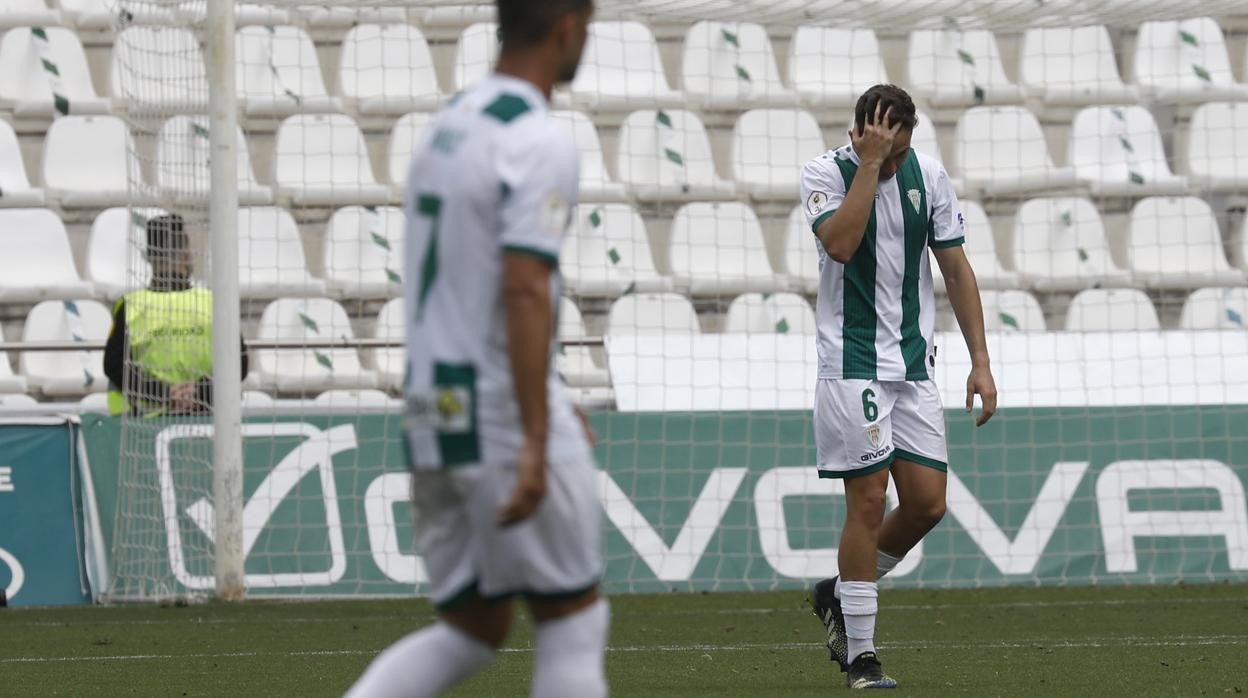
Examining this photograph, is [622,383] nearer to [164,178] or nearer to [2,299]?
[164,178]

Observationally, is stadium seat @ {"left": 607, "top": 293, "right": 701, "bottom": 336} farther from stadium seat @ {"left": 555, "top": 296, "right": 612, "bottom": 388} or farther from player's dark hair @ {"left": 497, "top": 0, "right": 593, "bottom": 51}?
player's dark hair @ {"left": 497, "top": 0, "right": 593, "bottom": 51}

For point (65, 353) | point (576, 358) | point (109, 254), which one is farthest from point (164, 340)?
point (576, 358)

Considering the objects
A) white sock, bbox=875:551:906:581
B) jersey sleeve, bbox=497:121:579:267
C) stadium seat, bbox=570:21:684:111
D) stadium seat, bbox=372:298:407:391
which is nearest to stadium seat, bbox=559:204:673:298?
stadium seat, bbox=570:21:684:111

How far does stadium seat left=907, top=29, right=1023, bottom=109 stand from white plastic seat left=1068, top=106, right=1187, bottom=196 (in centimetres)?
64

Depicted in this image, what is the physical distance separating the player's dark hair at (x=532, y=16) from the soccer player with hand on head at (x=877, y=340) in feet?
8.63

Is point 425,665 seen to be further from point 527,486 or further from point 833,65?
point 833,65

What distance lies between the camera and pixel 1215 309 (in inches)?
478

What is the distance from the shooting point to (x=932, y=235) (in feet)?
19.2

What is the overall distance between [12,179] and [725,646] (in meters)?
7.38

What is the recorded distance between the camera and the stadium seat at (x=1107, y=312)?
1209cm

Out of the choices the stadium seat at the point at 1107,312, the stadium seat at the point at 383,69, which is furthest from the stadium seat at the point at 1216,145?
the stadium seat at the point at 383,69

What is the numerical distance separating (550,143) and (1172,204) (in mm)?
10501

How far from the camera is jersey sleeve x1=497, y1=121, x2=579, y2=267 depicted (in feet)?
9.40

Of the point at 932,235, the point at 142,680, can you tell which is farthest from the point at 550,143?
the point at 142,680
